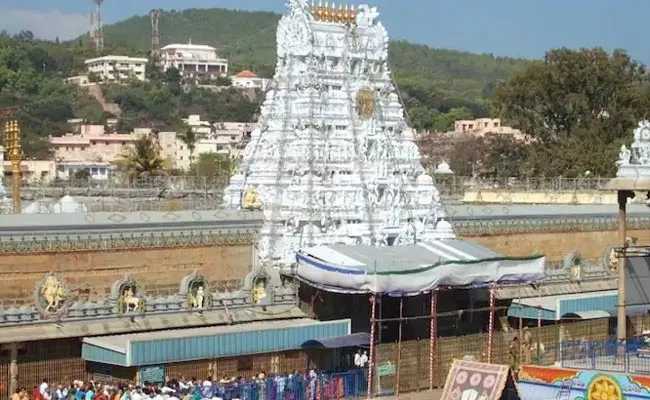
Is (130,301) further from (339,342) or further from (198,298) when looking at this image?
(339,342)

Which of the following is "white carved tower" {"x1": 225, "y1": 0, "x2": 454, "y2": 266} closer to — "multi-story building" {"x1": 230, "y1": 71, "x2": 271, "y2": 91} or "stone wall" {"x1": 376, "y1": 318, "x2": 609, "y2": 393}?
"stone wall" {"x1": 376, "y1": 318, "x2": 609, "y2": 393}

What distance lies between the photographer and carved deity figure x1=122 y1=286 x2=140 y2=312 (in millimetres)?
23938

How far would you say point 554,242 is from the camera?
123 feet

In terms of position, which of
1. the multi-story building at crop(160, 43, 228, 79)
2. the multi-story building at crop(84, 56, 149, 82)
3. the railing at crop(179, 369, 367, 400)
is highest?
the multi-story building at crop(160, 43, 228, 79)

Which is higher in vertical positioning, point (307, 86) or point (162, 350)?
point (307, 86)

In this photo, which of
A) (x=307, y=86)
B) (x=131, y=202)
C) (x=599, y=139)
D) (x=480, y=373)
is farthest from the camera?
(x=599, y=139)

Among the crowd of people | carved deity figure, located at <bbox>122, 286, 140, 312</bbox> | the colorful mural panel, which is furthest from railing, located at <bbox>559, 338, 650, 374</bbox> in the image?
carved deity figure, located at <bbox>122, 286, 140, 312</bbox>

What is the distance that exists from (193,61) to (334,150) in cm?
16372

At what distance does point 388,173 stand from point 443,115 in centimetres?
11791

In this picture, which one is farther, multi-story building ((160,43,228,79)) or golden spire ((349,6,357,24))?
multi-story building ((160,43,228,79))

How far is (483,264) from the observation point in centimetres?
2617

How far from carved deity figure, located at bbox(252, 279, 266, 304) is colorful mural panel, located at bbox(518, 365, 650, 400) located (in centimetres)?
620

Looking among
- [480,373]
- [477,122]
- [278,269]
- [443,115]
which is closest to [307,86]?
[278,269]

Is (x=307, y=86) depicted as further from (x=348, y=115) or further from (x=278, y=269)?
(x=278, y=269)
